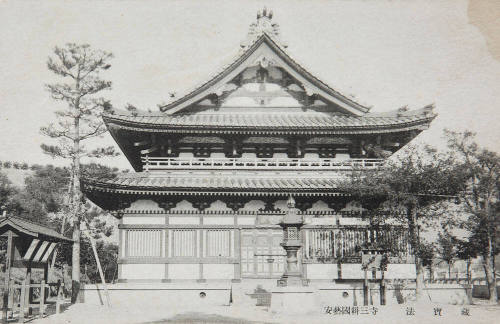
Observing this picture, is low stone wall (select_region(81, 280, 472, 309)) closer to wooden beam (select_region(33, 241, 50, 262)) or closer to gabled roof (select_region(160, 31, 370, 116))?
wooden beam (select_region(33, 241, 50, 262))

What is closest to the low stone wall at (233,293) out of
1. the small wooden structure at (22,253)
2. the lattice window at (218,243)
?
the lattice window at (218,243)

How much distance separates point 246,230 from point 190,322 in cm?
865

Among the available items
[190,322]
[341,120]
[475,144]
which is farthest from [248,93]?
[190,322]

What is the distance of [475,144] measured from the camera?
21078 mm

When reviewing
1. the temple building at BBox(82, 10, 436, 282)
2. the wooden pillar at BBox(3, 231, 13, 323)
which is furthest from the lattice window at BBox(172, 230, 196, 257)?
the wooden pillar at BBox(3, 231, 13, 323)

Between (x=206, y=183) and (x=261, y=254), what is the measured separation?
4373mm

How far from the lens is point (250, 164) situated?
2509cm

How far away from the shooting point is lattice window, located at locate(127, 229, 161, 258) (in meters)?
22.5

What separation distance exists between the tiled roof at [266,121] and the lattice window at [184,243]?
17.0 feet

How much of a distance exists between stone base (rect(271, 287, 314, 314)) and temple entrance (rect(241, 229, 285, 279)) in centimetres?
596

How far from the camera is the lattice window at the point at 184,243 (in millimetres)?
22656

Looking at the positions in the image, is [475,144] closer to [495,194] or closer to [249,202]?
[495,194]

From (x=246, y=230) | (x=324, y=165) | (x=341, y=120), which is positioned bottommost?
(x=246, y=230)

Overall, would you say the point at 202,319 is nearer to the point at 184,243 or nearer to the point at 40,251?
the point at 40,251
